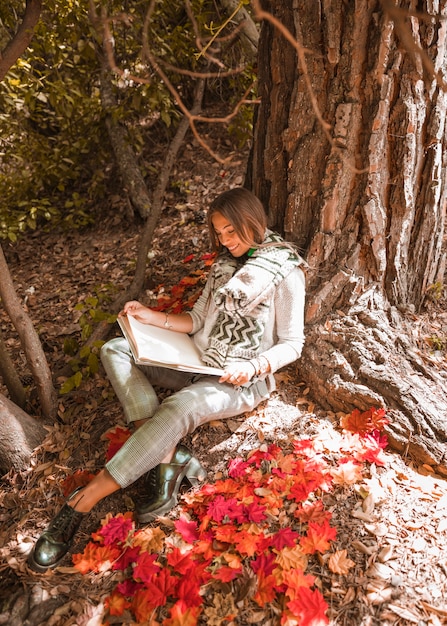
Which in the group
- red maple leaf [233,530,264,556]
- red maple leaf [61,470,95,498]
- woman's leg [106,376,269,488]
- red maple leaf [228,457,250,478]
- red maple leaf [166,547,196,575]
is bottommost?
red maple leaf [166,547,196,575]

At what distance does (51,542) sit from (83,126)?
395 centimetres

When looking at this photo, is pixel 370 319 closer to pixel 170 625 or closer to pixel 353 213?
pixel 353 213

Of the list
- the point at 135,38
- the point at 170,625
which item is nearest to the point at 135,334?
the point at 170,625

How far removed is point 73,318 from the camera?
3.62 m

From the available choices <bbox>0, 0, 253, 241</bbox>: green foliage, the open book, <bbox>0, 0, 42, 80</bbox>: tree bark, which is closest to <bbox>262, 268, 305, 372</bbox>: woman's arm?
the open book

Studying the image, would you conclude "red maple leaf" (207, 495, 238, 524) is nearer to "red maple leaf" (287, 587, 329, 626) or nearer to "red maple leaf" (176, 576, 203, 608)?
Answer: "red maple leaf" (176, 576, 203, 608)

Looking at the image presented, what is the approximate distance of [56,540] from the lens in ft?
6.73

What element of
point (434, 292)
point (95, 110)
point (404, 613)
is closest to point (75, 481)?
point (404, 613)

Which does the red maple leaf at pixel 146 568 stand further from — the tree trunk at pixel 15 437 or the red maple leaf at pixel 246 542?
the tree trunk at pixel 15 437

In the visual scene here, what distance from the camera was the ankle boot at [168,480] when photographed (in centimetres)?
211

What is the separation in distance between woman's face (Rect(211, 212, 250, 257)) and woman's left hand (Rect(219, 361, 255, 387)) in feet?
2.09

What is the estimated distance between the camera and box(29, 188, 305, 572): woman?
2.08 meters

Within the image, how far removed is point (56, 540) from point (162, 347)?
103cm

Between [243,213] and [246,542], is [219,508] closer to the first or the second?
[246,542]
